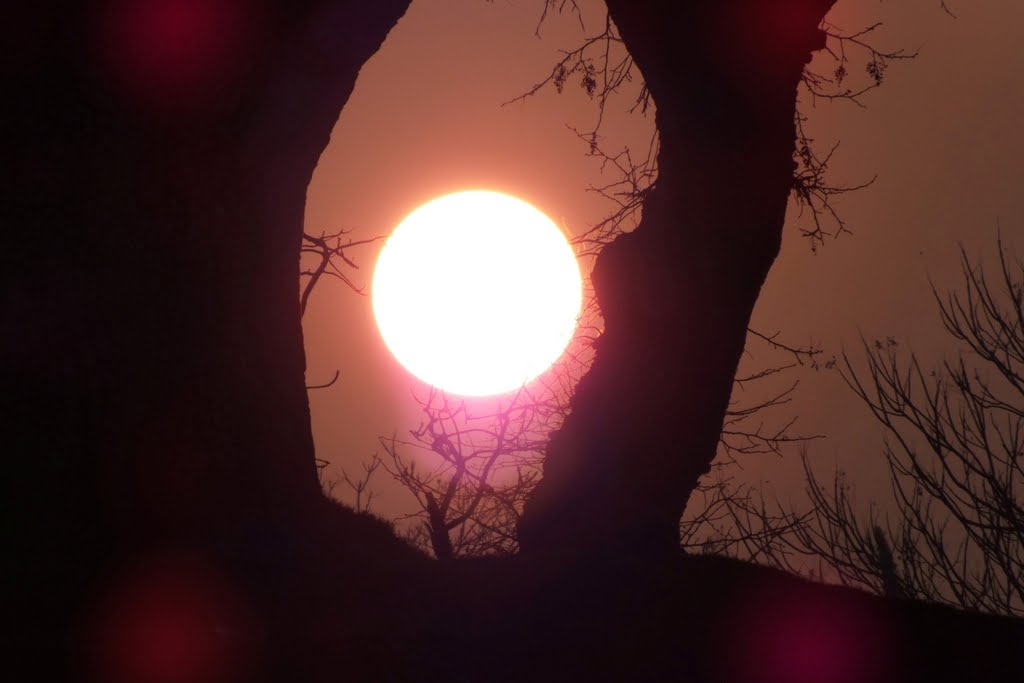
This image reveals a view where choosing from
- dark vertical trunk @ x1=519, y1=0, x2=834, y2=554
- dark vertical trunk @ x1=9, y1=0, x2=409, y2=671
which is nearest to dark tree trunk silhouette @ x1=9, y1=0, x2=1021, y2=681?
dark vertical trunk @ x1=9, y1=0, x2=409, y2=671

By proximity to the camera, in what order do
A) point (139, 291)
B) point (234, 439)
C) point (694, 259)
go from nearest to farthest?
point (139, 291) → point (234, 439) → point (694, 259)

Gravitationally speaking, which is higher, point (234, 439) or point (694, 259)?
point (694, 259)

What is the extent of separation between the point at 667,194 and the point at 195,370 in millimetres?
2945

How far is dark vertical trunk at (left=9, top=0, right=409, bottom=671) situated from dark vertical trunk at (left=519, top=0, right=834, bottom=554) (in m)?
2.06

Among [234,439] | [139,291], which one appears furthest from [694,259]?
[139,291]

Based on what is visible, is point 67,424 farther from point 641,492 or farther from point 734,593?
point 641,492

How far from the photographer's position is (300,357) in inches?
131

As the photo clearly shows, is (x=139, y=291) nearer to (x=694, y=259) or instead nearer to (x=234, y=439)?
(x=234, y=439)

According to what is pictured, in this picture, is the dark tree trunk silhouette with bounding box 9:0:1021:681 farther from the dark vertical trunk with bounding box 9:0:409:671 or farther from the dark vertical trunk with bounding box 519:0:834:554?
the dark vertical trunk with bounding box 519:0:834:554

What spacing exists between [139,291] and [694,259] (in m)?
2.93

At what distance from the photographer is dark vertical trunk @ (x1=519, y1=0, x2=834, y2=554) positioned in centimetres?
468

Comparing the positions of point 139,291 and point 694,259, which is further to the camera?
point 694,259

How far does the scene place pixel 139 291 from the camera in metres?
2.77

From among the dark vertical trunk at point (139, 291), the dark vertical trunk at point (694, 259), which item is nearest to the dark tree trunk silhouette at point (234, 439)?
the dark vertical trunk at point (139, 291)
